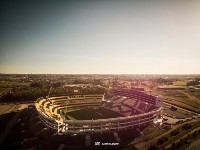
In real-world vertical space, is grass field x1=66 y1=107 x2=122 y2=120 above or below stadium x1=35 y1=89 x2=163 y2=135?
below

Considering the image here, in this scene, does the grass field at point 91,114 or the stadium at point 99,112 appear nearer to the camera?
the stadium at point 99,112

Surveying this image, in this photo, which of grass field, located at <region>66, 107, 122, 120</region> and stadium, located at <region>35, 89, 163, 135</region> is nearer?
stadium, located at <region>35, 89, 163, 135</region>

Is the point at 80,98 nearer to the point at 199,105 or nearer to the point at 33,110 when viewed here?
the point at 33,110

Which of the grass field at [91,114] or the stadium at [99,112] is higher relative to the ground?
the stadium at [99,112]

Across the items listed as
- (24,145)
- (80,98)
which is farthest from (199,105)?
(24,145)

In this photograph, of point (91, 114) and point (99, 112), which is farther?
point (99, 112)
